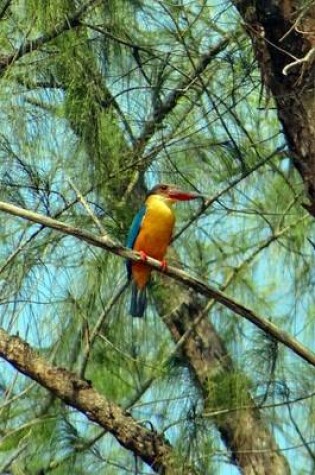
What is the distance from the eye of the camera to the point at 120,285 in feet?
8.86

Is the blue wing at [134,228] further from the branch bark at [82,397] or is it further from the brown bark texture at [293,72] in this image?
the brown bark texture at [293,72]

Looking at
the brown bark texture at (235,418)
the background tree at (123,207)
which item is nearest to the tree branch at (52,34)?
the background tree at (123,207)

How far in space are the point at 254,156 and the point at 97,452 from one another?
0.80 m

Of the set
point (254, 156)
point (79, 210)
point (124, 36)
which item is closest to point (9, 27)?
point (124, 36)

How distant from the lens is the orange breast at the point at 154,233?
2.83 meters

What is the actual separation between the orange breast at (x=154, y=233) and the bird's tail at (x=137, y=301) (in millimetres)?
28

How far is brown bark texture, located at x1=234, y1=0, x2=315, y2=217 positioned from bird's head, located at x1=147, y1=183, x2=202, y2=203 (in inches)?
28.2

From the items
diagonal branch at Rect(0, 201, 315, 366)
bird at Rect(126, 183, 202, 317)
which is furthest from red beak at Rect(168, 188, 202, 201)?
diagonal branch at Rect(0, 201, 315, 366)

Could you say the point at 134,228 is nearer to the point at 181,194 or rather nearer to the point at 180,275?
the point at 181,194

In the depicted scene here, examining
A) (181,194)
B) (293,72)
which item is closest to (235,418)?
(181,194)

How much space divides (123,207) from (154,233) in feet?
1.06

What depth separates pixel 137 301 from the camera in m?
2.75

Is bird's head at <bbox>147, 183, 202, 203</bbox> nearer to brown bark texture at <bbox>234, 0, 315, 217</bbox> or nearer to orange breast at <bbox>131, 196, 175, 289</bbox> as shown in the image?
orange breast at <bbox>131, 196, 175, 289</bbox>

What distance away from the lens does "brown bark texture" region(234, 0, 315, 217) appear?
1943 millimetres
